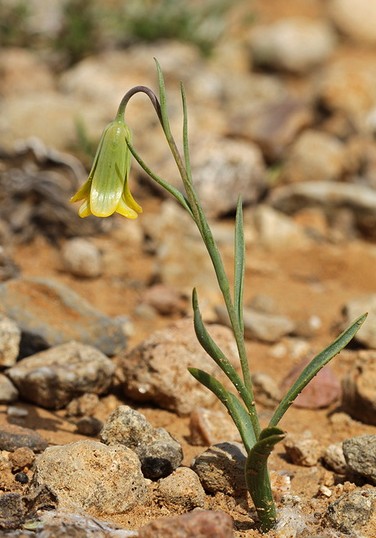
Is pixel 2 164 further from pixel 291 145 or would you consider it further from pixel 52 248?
pixel 291 145

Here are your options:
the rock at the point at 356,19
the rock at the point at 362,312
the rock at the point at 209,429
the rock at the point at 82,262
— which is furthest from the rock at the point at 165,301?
the rock at the point at 356,19

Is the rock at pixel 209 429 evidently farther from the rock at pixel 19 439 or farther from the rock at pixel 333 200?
the rock at pixel 333 200

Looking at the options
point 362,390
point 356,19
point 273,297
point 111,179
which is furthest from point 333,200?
point 356,19

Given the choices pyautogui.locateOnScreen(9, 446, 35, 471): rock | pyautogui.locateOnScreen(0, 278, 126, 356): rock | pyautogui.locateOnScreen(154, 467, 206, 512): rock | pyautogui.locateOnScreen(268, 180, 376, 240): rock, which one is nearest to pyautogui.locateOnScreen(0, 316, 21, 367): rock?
pyautogui.locateOnScreen(0, 278, 126, 356): rock

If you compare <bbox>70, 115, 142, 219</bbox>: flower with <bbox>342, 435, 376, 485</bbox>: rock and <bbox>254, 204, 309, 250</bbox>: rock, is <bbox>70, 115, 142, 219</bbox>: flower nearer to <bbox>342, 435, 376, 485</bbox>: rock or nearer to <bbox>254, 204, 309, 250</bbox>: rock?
<bbox>342, 435, 376, 485</bbox>: rock

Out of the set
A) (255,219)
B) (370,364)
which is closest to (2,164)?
(255,219)

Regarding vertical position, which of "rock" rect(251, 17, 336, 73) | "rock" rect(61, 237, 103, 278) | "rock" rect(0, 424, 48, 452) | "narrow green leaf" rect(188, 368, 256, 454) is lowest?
"rock" rect(0, 424, 48, 452)
